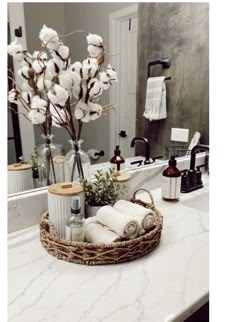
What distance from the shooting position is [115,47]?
47.7 inches

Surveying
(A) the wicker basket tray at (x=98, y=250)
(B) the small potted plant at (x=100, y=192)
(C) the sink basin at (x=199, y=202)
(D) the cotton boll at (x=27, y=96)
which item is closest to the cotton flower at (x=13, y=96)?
(D) the cotton boll at (x=27, y=96)

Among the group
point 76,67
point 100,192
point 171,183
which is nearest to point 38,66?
point 76,67

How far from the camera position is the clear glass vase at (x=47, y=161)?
1033mm

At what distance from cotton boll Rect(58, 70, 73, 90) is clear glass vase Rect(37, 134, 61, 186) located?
0.24 metres

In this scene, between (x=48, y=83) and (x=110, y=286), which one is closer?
(x=110, y=286)

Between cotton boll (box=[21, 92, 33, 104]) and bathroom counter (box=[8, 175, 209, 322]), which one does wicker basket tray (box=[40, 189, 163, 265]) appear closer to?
bathroom counter (box=[8, 175, 209, 322])

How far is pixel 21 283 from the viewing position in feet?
2.13

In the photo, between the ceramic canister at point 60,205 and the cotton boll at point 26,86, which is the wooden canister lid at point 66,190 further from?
the cotton boll at point 26,86

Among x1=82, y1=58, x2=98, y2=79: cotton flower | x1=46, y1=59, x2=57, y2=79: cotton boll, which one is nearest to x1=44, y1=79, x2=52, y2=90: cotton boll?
x1=46, y1=59, x2=57, y2=79: cotton boll

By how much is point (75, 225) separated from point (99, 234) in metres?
0.08

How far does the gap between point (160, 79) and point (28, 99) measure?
81 cm

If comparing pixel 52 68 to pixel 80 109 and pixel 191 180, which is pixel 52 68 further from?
pixel 191 180

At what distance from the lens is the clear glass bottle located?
0.73 m
